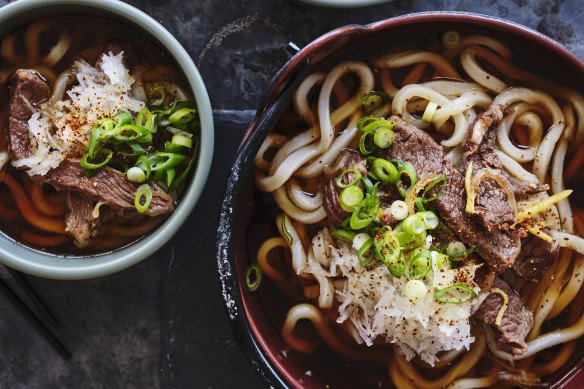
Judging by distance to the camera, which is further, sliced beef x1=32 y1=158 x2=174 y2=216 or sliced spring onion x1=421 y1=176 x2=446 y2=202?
sliced beef x1=32 y1=158 x2=174 y2=216

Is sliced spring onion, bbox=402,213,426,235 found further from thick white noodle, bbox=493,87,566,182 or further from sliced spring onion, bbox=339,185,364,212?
thick white noodle, bbox=493,87,566,182

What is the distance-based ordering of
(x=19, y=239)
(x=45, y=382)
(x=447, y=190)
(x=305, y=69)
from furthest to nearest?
(x=45, y=382) < (x=19, y=239) < (x=447, y=190) < (x=305, y=69)

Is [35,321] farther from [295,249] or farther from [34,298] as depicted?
[295,249]

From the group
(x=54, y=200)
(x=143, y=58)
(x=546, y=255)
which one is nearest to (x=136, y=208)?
(x=54, y=200)

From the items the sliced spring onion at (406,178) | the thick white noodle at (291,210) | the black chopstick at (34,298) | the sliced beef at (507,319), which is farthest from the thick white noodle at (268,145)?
the black chopstick at (34,298)

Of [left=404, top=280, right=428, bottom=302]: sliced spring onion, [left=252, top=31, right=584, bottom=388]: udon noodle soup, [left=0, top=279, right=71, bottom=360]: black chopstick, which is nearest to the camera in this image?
[left=404, top=280, right=428, bottom=302]: sliced spring onion

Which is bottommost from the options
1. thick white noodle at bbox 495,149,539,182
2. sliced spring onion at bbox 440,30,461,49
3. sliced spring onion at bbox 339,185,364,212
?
sliced spring onion at bbox 339,185,364,212

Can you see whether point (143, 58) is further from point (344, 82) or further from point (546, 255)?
point (546, 255)

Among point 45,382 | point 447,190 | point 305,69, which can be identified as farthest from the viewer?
Result: point 45,382

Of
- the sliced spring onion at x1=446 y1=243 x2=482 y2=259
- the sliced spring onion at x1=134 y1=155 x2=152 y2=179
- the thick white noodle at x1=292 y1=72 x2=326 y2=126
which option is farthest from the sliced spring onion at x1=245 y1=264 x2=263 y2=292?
the sliced spring onion at x1=446 y1=243 x2=482 y2=259
